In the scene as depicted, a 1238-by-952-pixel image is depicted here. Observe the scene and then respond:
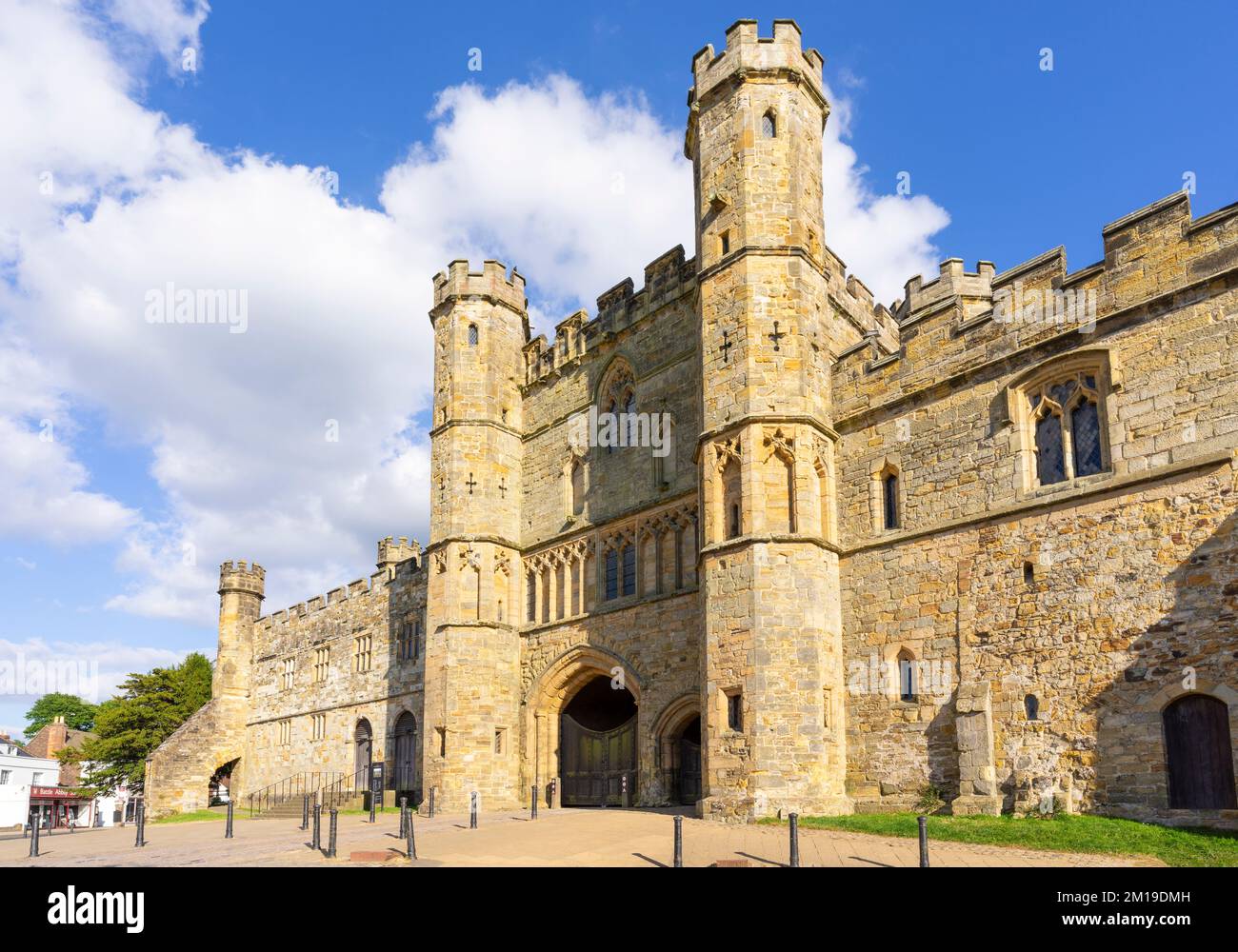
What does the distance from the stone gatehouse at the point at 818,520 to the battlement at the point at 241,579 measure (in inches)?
690

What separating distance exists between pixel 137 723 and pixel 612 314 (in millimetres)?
32342

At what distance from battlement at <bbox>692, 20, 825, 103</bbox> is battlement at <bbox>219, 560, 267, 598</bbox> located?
98.1 ft

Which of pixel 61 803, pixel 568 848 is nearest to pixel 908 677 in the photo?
pixel 568 848

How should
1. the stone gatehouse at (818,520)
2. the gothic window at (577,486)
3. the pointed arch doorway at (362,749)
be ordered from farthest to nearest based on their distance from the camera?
Result: the pointed arch doorway at (362,749) < the gothic window at (577,486) < the stone gatehouse at (818,520)

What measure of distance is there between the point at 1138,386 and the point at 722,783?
28.6ft

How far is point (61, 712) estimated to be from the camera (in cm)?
7962

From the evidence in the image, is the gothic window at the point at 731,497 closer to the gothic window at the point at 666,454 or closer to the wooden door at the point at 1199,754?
the gothic window at the point at 666,454

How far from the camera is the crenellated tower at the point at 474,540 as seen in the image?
947 inches

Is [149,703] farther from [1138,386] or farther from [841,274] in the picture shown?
[1138,386]

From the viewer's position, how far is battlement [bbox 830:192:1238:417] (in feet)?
46.9

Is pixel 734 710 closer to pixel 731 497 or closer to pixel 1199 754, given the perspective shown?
pixel 731 497

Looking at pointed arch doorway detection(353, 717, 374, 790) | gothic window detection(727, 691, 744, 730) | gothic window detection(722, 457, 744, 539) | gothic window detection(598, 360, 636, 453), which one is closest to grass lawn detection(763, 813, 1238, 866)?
gothic window detection(727, 691, 744, 730)

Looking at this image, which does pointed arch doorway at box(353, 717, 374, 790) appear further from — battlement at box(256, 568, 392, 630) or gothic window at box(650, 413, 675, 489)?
gothic window at box(650, 413, 675, 489)

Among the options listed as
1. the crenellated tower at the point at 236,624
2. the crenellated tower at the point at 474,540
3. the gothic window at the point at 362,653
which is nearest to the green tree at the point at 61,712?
the crenellated tower at the point at 236,624
